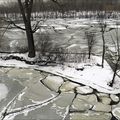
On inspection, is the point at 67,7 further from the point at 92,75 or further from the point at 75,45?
the point at 92,75

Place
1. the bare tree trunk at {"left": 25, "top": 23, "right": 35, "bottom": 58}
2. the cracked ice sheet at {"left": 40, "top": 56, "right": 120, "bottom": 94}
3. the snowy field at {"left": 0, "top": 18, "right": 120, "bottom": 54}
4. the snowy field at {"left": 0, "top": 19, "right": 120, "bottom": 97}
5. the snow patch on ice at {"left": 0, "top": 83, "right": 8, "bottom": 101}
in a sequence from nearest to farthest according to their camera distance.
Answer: the snow patch on ice at {"left": 0, "top": 83, "right": 8, "bottom": 101}
the cracked ice sheet at {"left": 40, "top": 56, "right": 120, "bottom": 94}
the snowy field at {"left": 0, "top": 19, "right": 120, "bottom": 97}
the bare tree trunk at {"left": 25, "top": 23, "right": 35, "bottom": 58}
the snowy field at {"left": 0, "top": 18, "right": 120, "bottom": 54}

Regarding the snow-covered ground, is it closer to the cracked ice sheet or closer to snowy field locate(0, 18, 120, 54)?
the cracked ice sheet

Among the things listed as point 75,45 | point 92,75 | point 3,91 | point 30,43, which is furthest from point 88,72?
point 75,45

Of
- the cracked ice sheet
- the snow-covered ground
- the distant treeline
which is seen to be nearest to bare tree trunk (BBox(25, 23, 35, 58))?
the snow-covered ground

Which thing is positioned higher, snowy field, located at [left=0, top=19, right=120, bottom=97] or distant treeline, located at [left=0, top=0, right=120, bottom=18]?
distant treeline, located at [left=0, top=0, right=120, bottom=18]

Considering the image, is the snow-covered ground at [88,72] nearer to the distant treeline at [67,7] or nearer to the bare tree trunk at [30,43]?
the bare tree trunk at [30,43]

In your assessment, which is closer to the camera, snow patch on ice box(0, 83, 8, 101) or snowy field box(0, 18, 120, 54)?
snow patch on ice box(0, 83, 8, 101)

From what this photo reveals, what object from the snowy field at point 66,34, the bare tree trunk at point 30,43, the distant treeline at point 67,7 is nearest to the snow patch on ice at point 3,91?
the bare tree trunk at point 30,43

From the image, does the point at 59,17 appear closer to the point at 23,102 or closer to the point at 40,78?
the point at 40,78

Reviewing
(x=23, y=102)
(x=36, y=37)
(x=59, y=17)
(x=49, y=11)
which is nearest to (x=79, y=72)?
(x=23, y=102)
